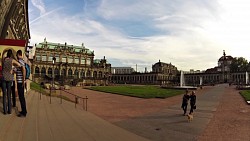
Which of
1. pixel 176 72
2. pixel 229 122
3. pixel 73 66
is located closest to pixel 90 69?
pixel 73 66

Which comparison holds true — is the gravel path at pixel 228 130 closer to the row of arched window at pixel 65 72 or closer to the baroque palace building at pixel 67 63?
the baroque palace building at pixel 67 63

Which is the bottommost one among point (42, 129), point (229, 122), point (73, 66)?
point (229, 122)

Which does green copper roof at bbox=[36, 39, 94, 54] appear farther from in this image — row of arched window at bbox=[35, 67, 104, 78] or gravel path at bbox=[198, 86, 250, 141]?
gravel path at bbox=[198, 86, 250, 141]

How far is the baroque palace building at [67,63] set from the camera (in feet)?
325

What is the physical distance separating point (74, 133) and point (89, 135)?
51 centimetres

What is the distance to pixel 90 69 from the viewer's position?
368 ft

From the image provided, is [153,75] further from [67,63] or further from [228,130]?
[228,130]

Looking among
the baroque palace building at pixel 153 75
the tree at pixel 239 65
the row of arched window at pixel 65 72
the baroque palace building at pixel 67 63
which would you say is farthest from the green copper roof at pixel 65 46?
the tree at pixel 239 65

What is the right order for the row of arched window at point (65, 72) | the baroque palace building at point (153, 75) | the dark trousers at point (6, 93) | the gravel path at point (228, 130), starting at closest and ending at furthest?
the dark trousers at point (6, 93), the gravel path at point (228, 130), the row of arched window at point (65, 72), the baroque palace building at point (153, 75)

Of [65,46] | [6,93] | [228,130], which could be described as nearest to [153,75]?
[65,46]

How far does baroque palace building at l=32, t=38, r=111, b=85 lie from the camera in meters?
99.1

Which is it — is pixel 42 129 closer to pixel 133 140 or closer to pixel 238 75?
pixel 133 140

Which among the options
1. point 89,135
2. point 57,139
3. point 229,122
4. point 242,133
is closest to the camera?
point 57,139

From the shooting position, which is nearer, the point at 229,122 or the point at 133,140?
the point at 133,140
